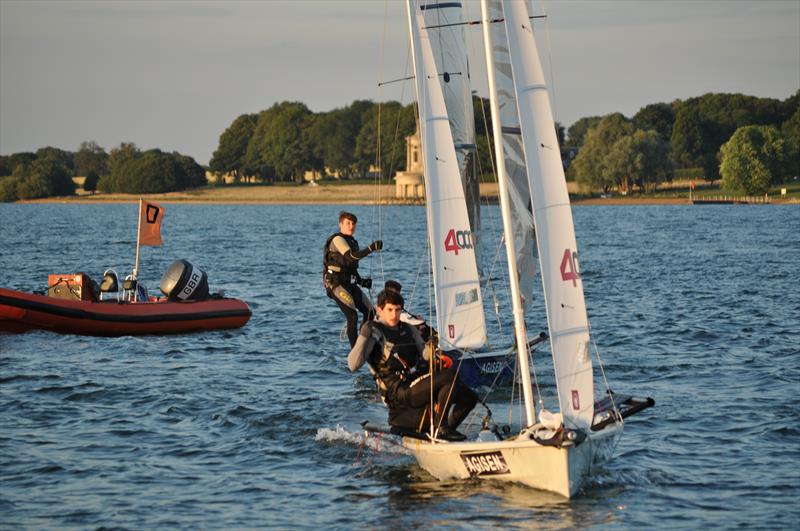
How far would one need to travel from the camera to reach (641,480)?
14.1 metres

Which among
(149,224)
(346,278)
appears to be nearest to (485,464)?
(346,278)

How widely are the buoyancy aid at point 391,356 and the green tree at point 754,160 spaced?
14138 cm

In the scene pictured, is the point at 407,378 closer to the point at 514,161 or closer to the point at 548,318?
the point at 548,318

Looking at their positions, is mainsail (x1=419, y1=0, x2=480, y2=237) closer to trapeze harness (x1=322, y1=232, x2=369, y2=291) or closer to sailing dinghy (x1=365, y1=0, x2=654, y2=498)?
trapeze harness (x1=322, y1=232, x2=369, y2=291)

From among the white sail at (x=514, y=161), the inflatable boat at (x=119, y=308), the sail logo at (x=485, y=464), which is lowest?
the sail logo at (x=485, y=464)

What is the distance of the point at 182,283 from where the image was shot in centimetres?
2703

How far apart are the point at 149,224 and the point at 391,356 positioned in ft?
48.9

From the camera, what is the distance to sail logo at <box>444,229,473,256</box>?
1703 cm

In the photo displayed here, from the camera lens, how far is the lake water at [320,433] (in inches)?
514

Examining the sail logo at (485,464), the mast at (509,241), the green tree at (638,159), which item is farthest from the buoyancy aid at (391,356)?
the green tree at (638,159)

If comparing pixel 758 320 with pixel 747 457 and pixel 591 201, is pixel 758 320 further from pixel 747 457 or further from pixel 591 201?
pixel 591 201

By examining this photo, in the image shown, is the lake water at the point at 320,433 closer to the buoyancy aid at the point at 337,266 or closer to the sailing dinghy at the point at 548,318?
the sailing dinghy at the point at 548,318

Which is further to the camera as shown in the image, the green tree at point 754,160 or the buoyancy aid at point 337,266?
the green tree at point 754,160

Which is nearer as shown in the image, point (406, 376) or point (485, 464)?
point (485, 464)
